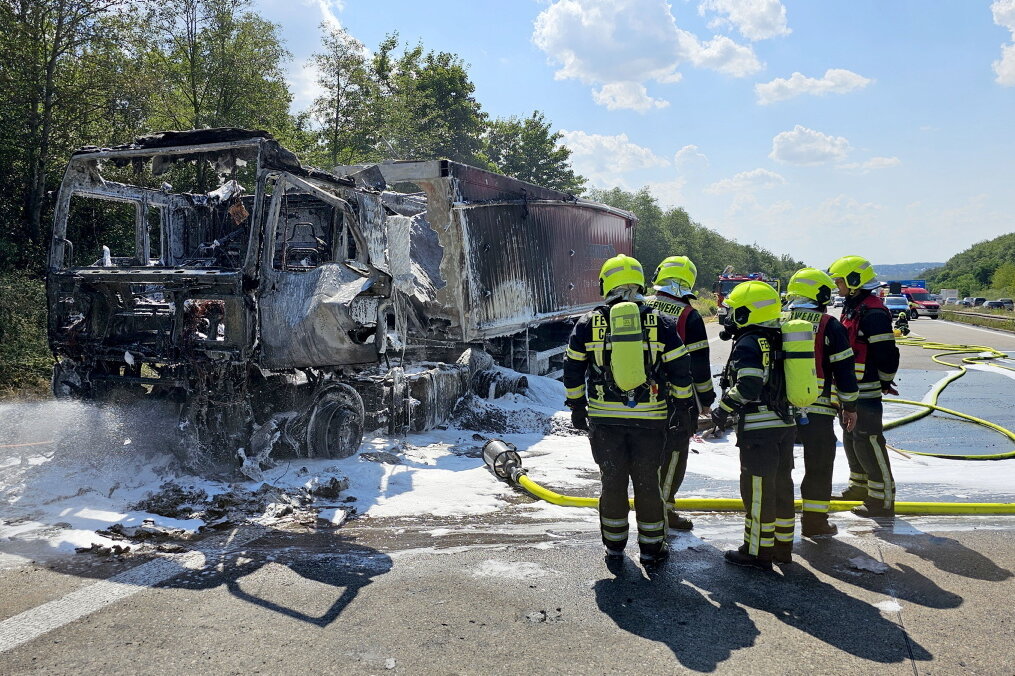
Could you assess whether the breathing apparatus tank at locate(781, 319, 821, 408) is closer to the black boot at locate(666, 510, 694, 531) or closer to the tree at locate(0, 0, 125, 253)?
the black boot at locate(666, 510, 694, 531)

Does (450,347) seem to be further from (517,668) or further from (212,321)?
(517,668)

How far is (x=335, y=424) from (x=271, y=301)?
1276 millimetres

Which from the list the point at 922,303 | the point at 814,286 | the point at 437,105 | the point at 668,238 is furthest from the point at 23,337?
the point at 668,238

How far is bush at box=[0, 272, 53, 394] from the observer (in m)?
8.95

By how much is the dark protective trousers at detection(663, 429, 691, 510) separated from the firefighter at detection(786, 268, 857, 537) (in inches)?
30.1

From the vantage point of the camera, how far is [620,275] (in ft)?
14.0

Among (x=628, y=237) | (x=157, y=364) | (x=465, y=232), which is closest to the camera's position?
(x=157, y=364)

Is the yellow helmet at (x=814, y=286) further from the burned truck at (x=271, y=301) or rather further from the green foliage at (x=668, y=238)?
the green foliage at (x=668, y=238)

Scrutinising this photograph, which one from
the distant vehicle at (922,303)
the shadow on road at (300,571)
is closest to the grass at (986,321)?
the distant vehicle at (922,303)

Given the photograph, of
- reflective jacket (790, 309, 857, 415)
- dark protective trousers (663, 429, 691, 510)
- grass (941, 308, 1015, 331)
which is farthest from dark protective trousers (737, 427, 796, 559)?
grass (941, 308, 1015, 331)

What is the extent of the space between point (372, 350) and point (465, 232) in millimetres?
3320

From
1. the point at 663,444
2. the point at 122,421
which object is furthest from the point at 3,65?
the point at 663,444

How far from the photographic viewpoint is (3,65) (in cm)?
1203

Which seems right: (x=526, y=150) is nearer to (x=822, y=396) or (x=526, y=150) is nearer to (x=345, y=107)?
(x=345, y=107)
